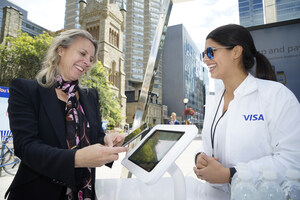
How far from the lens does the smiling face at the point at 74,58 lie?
1.49m

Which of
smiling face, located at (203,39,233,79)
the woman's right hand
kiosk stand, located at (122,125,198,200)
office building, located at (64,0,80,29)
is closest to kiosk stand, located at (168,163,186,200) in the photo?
kiosk stand, located at (122,125,198,200)

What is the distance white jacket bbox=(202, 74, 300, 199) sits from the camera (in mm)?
973

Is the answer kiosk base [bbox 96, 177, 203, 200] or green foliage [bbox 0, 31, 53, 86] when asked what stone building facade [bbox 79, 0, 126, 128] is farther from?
kiosk base [bbox 96, 177, 203, 200]

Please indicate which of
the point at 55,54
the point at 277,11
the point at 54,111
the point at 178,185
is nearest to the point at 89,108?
the point at 54,111

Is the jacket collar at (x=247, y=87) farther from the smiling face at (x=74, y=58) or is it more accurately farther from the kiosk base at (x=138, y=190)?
the smiling face at (x=74, y=58)

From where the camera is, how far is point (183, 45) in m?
62.3

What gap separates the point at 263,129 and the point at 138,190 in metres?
0.86

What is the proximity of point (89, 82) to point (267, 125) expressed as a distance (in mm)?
19552

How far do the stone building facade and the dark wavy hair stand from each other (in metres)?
30.0

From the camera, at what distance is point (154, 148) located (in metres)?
0.86

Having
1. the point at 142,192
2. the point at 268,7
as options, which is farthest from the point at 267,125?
the point at 268,7

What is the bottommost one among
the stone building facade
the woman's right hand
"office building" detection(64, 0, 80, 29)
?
the woman's right hand

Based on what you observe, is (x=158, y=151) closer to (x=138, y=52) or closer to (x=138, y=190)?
(x=138, y=190)

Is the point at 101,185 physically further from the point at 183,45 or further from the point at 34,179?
the point at 183,45
